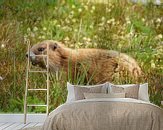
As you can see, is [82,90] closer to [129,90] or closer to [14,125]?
[129,90]

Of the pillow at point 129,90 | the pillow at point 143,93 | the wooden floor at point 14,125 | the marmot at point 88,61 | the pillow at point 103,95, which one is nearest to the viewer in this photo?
the pillow at point 103,95

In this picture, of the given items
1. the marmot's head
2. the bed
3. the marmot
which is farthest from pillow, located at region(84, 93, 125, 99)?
the marmot's head

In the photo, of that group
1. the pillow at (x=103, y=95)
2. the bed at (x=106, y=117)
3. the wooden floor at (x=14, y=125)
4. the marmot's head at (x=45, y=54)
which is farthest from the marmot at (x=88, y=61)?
the bed at (x=106, y=117)

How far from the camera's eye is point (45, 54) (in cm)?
694

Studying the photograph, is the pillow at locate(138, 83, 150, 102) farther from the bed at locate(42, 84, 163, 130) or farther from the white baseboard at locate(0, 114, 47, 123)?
the white baseboard at locate(0, 114, 47, 123)

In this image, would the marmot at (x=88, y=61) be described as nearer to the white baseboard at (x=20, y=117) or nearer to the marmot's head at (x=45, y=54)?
the marmot's head at (x=45, y=54)

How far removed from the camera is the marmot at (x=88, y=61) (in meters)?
6.87

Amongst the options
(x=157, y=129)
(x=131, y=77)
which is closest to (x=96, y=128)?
(x=157, y=129)

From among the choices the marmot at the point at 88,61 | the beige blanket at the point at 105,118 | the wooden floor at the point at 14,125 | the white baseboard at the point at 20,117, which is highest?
the marmot at the point at 88,61

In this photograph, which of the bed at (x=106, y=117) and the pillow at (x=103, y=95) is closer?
the bed at (x=106, y=117)

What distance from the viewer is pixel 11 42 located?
6953mm

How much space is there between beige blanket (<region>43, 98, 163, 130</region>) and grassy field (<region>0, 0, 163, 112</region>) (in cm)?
212

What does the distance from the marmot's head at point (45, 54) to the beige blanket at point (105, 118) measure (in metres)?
2.19

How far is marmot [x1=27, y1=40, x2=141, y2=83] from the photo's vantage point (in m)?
6.87
